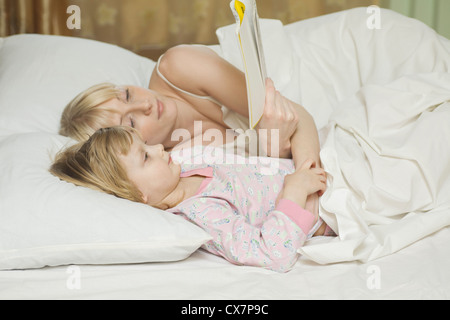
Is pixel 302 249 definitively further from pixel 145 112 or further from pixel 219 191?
pixel 145 112

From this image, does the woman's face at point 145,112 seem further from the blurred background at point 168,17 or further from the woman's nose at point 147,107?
the blurred background at point 168,17

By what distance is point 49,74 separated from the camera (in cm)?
166

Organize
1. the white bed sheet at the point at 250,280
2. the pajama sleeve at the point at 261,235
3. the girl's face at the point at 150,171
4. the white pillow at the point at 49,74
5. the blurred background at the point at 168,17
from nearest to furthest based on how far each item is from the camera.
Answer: the white bed sheet at the point at 250,280 < the pajama sleeve at the point at 261,235 < the girl's face at the point at 150,171 < the white pillow at the point at 49,74 < the blurred background at the point at 168,17

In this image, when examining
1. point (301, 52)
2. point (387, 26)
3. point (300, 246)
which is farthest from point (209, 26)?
point (300, 246)

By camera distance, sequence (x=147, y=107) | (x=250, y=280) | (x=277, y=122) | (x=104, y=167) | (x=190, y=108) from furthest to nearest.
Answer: (x=190, y=108) → (x=147, y=107) → (x=277, y=122) → (x=104, y=167) → (x=250, y=280)

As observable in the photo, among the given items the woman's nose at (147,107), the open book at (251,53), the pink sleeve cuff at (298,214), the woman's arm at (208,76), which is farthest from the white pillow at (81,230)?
the woman's arm at (208,76)

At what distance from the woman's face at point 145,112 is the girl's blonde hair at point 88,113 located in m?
0.02

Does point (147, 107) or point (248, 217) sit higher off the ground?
point (147, 107)

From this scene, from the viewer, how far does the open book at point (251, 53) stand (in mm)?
1036

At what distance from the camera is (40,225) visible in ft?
3.50

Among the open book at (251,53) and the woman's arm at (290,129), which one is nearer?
the open book at (251,53)

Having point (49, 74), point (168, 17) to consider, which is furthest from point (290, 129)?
point (168, 17)

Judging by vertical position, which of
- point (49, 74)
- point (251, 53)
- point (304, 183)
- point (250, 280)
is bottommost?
point (250, 280)

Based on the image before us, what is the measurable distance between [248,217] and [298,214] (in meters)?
0.14
